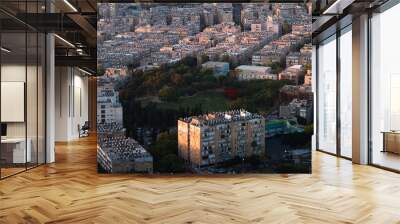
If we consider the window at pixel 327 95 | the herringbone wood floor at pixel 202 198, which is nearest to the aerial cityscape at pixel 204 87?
the herringbone wood floor at pixel 202 198

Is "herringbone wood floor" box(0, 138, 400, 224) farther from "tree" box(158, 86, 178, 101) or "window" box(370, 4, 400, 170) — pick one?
"tree" box(158, 86, 178, 101)

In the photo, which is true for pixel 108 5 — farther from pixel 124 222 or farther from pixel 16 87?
pixel 124 222

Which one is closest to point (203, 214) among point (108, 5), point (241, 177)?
point (241, 177)

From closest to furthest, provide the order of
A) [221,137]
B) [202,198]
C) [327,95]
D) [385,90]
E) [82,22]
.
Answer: [202,198] < [221,137] < [385,90] < [82,22] < [327,95]

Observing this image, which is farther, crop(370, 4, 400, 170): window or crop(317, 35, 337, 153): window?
crop(317, 35, 337, 153): window

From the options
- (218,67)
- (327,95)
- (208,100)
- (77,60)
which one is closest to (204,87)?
(208,100)

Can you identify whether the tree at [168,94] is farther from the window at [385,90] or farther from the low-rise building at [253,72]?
the window at [385,90]

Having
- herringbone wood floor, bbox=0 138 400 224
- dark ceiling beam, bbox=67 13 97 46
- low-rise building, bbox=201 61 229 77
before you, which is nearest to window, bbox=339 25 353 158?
herringbone wood floor, bbox=0 138 400 224

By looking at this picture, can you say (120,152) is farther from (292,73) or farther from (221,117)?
(292,73)
